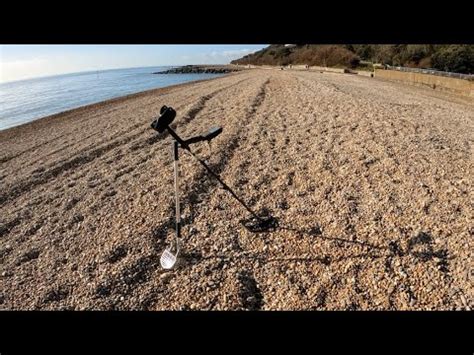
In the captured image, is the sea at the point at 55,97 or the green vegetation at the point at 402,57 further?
the sea at the point at 55,97

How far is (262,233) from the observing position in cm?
609

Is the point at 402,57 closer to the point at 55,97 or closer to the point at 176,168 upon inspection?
the point at 55,97

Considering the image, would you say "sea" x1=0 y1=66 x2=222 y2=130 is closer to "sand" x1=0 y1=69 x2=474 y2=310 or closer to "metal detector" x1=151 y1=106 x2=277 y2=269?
"sand" x1=0 y1=69 x2=474 y2=310

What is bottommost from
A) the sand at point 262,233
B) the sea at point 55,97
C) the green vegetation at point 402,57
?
the sea at point 55,97

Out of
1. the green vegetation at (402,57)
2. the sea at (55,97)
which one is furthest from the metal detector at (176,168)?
the sea at (55,97)

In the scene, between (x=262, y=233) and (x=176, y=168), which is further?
(x=262, y=233)

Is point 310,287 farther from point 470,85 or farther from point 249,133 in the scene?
point 470,85

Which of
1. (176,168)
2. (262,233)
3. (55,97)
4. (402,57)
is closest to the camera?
(176,168)

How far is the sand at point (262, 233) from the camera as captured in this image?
470cm

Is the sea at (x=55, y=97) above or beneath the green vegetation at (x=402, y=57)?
beneath

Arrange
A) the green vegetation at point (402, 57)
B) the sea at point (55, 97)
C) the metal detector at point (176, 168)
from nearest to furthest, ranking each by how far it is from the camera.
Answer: the metal detector at point (176, 168), the green vegetation at point (402, 57), the sea at point (55, 97)

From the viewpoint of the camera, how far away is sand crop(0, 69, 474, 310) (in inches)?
185

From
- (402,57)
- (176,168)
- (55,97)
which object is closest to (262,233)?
(176,168)

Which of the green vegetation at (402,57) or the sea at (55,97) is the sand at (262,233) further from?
the sea at (55,97)
